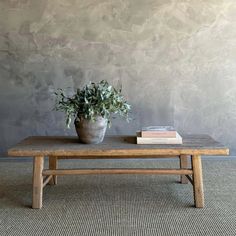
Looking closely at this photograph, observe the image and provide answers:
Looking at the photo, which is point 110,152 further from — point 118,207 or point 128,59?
point 128,59

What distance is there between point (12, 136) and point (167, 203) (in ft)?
6.61

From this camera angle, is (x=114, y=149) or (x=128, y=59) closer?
A: (x=114, y=149)

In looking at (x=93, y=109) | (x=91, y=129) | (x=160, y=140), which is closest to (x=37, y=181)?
(x=91, y=129)

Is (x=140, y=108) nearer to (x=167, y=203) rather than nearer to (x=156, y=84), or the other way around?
(x=156, y=84)

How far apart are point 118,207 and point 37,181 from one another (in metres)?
0.59

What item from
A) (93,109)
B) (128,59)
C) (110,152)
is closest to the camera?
(110,152)

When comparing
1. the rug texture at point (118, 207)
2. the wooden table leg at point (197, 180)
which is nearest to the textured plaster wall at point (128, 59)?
the rug texture at point (118, 207)

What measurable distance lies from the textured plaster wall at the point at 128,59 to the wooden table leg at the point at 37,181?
1.41 meters

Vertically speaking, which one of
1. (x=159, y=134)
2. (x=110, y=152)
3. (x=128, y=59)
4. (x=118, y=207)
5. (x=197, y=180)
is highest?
(x=128, y=59)

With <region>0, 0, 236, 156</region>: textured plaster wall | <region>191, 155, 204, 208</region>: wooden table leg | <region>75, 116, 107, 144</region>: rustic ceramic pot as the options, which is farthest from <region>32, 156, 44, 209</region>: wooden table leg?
<region>0, 0, 236, 156</region>: textured plaster wall

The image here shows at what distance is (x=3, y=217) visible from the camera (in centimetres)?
211

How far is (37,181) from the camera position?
2.23m

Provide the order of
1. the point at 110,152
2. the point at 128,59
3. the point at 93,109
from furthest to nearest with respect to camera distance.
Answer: the point at 128,59 < the point at 93,109 < the point at 110,152

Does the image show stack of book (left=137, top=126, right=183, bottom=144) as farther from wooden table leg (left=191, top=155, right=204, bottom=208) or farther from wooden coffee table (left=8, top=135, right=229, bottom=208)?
wooden table leg (left=191, top=155, right=204, bottom=208)
